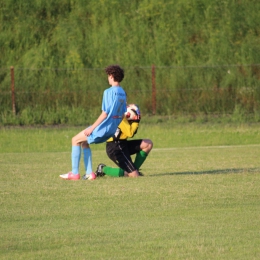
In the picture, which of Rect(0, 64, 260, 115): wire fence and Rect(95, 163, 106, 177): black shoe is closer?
Rect(95, 163, 106, 177): black shoe

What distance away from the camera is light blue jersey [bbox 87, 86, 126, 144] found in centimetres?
1091

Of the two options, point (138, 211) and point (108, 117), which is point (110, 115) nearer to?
point (108, 117)

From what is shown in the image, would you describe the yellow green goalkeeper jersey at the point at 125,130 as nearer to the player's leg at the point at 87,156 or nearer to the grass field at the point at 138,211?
the player's leg at the point at 87,156

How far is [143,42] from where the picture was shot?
2942 centimetres

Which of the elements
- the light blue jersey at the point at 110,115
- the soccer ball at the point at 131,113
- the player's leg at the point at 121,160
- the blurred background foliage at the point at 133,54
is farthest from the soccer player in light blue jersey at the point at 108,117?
the blurred background foliage at the point at 133,54

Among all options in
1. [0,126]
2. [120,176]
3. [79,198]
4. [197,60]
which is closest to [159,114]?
[197,60]

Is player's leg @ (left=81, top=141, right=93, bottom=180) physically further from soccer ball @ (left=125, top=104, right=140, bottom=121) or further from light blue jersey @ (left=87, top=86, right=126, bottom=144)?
soccer ball @ (left=125, top=104, right=140, bottom=121)

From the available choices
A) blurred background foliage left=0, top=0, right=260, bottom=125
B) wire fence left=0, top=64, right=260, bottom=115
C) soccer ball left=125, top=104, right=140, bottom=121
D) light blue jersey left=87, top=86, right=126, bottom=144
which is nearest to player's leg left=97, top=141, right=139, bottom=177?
soccer ball left=125, top=104, right=140, bottom=121

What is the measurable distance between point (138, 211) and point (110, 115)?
270cm

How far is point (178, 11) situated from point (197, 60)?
223cm

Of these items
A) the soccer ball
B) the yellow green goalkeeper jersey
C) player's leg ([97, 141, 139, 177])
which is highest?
the soccer ball

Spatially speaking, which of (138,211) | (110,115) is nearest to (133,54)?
(110,115)

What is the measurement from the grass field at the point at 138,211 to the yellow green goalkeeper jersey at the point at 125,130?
649mm

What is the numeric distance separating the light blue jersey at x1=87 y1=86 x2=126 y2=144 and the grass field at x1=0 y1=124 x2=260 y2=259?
662 millimetres
